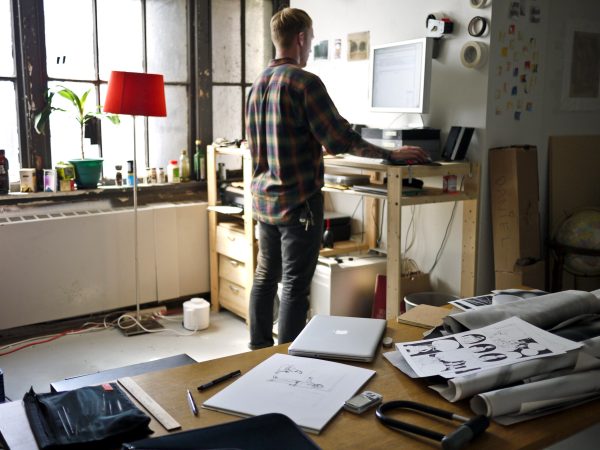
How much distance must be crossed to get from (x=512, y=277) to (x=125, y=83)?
2.20 meters

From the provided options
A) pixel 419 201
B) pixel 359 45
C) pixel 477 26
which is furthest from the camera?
pixel 359 45

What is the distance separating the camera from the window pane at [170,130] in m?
4.14

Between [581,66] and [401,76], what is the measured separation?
3.44 feet

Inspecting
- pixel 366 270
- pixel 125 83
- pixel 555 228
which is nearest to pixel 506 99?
pixel 555 228

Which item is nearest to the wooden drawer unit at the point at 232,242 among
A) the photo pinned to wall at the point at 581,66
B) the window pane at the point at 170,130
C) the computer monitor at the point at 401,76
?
the window pane at the point at 170,130

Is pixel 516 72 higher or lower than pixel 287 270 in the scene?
higher

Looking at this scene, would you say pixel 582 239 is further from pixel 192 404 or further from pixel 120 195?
pixel 192 404

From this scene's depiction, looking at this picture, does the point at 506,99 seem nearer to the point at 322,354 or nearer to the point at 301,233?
the point at 301,233

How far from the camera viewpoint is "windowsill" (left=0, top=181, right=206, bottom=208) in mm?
3580

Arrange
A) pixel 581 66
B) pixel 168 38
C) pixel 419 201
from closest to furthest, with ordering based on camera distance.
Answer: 1. pixel 419 201
2. pixel 581 66
3. pixel 168 38

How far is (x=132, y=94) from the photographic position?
3.41 m

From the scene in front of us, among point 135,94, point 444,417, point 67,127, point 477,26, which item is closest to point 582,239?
point 477,26

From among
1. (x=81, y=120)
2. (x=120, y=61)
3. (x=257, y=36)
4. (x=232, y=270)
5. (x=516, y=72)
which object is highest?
(x=257, y=36)

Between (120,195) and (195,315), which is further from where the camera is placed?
(120,195)
